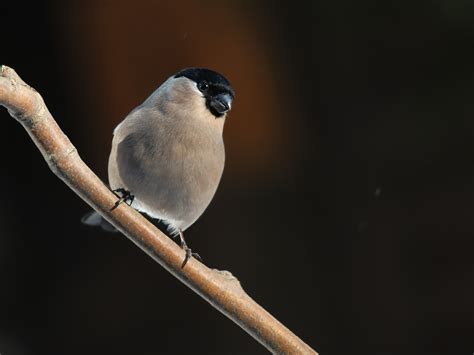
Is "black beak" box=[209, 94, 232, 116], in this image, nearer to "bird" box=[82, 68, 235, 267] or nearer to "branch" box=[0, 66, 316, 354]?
"bird" box=[82, 68, 235, 267]

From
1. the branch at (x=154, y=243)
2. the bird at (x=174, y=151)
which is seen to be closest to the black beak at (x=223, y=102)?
the bird at (x=174, y=151)

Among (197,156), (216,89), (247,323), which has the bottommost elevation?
(247,323)

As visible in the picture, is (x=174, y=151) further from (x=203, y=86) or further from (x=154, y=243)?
(x=154, y=243)

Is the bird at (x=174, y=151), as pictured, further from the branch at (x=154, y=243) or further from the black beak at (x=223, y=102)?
the branch at (x=154, y=243)

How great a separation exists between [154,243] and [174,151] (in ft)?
1.20

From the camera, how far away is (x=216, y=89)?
1.13 meters

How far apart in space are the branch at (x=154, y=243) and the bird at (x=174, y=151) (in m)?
0.28

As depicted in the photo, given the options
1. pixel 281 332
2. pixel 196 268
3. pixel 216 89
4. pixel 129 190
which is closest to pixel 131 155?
pixel 129 190

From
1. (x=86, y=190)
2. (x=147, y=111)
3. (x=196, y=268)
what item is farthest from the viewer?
(x=147, y=111)

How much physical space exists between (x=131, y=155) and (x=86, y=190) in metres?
0.42

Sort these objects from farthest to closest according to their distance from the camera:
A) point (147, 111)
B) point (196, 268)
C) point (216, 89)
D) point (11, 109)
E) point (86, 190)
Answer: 1. point (147, 111)
2. point (216, 89)
3. point (196, 268)
4. point (86, 190)
5. point (11, 109)

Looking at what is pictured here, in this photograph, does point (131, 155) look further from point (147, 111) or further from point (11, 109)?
point (11, 109)

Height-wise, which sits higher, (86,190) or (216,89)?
(216,89)

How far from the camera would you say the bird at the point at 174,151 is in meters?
1.17
